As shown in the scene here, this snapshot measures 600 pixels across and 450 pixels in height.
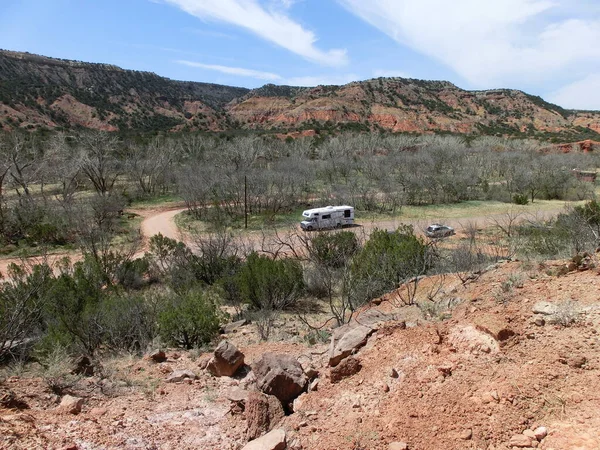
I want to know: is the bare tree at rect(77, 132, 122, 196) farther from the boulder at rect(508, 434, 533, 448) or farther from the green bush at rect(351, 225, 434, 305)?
the boulder at rect(508, 434, 533, 448)

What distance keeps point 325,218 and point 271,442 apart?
25.4 metres

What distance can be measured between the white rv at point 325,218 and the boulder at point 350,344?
70.3 feet

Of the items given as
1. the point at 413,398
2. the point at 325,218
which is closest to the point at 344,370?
the point at 413,398

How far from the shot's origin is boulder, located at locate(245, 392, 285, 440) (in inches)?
195

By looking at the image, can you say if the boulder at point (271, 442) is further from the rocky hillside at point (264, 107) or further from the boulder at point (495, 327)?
the rocky hillside at point (264, 107)

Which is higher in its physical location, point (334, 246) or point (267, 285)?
point (334, 246)

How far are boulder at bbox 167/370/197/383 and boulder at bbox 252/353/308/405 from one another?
4.85ft

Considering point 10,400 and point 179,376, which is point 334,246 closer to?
point 179,376

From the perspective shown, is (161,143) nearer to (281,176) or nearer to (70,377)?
(281,176)

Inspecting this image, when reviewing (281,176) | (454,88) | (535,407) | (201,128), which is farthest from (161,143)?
(454,88)

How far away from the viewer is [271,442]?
438 centimetres

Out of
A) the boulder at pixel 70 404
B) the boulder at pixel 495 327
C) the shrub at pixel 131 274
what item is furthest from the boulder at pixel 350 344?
the shrub at pixel 131 274

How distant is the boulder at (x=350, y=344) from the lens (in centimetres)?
618

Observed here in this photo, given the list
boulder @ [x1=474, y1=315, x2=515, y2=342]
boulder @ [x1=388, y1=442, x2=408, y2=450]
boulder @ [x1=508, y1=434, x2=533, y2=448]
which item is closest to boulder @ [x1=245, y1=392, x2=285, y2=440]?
boulder @ [x1=388, y1=442, x2=408, y2=450]
